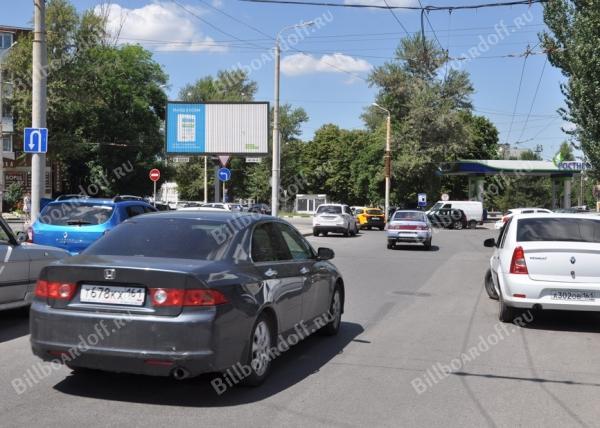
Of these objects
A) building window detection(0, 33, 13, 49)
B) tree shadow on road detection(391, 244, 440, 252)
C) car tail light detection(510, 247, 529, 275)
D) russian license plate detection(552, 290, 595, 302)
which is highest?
building window detection(0, 33, 13, 49)

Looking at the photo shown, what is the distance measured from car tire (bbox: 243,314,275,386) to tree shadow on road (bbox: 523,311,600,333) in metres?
4.52

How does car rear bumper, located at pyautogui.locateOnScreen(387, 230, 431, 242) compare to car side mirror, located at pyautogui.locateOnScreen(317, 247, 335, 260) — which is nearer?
car side mirror, located at pyautogui.locateOnScreen(317, 247, 335, 260)

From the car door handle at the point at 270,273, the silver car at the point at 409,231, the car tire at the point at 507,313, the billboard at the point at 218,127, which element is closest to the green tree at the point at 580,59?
the silver car at the point at 409,231

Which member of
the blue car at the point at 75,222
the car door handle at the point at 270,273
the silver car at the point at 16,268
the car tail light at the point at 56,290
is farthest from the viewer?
the blue car at the point at 75,222

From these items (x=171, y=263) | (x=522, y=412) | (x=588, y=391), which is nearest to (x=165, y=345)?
(x=171, y=263)

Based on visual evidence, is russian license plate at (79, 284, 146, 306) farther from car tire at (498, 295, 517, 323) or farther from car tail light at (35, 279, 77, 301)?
car tire at (498, 295, 517, 323)

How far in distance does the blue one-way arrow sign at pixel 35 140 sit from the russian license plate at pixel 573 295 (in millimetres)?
10365

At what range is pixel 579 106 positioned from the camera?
68.7 ft

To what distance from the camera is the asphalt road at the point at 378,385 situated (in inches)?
189

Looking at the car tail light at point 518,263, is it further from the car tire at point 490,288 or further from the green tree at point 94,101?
the green tree at point 94,101

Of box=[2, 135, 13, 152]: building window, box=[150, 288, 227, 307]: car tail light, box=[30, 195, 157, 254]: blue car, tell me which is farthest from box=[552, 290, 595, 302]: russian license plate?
box=[2, 135, 13, 152]: building window

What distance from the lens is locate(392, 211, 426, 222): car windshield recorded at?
82.3 feet

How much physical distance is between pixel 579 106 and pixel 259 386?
18.8 metres

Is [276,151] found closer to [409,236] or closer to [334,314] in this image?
[409,236]
